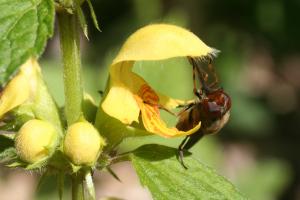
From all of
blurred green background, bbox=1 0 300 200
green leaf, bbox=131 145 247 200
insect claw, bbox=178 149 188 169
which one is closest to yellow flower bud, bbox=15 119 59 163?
green leaf, bbox=131 145 247 200

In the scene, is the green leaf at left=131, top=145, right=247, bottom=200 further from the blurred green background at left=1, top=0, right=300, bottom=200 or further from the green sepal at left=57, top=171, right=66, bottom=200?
the blurred green background at left=1, top=0, right=300, bottom=200

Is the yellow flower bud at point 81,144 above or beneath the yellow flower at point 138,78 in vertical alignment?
beneath

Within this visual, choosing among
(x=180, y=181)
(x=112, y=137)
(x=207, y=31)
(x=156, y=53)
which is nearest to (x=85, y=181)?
(x=112, y=137)

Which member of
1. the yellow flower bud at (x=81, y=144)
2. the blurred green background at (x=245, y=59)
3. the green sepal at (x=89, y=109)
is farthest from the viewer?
the blurred green background at (x=245, y=59)

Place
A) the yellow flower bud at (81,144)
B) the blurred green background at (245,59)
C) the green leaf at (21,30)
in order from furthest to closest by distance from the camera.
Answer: the blurred green background at (245,59)
the yellow flower bud at (81,144)
the green leaf at (21,30)

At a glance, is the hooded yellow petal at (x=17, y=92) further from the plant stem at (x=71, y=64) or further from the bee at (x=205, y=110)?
the bee at (x=205, y=110)

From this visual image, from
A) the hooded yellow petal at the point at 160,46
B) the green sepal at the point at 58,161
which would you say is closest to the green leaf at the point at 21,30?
the hooded yellow petal at the point at 160,46

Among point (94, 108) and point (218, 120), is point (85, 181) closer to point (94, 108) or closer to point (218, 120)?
point (94, 108)
